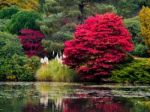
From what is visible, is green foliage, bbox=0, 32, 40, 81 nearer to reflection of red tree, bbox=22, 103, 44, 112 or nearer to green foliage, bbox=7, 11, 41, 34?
green foliage, bbox=7, 11, 41, 34

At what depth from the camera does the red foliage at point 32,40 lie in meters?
47.1

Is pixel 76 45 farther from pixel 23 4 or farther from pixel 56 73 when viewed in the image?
pixel 23 4

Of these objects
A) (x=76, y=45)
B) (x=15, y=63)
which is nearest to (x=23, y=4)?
(x=15, y=63)

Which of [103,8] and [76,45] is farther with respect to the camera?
[103,8]

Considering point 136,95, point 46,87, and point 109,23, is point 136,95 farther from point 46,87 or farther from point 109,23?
point 109,23

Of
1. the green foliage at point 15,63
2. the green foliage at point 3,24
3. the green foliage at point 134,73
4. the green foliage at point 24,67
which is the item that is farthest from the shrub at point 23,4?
the green foliage at point 134,73

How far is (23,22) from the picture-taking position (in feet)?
164

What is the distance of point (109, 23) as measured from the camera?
4056 cm

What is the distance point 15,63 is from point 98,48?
581 centimetres

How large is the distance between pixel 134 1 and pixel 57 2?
48.8ft

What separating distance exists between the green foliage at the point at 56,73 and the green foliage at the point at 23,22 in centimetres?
958

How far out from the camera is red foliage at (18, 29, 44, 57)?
4706 centimetres

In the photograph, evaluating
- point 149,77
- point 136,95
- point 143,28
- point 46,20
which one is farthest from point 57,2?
point 136,95

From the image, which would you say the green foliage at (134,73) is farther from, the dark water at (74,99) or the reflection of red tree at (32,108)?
the reflection of red tree at (32,108)
